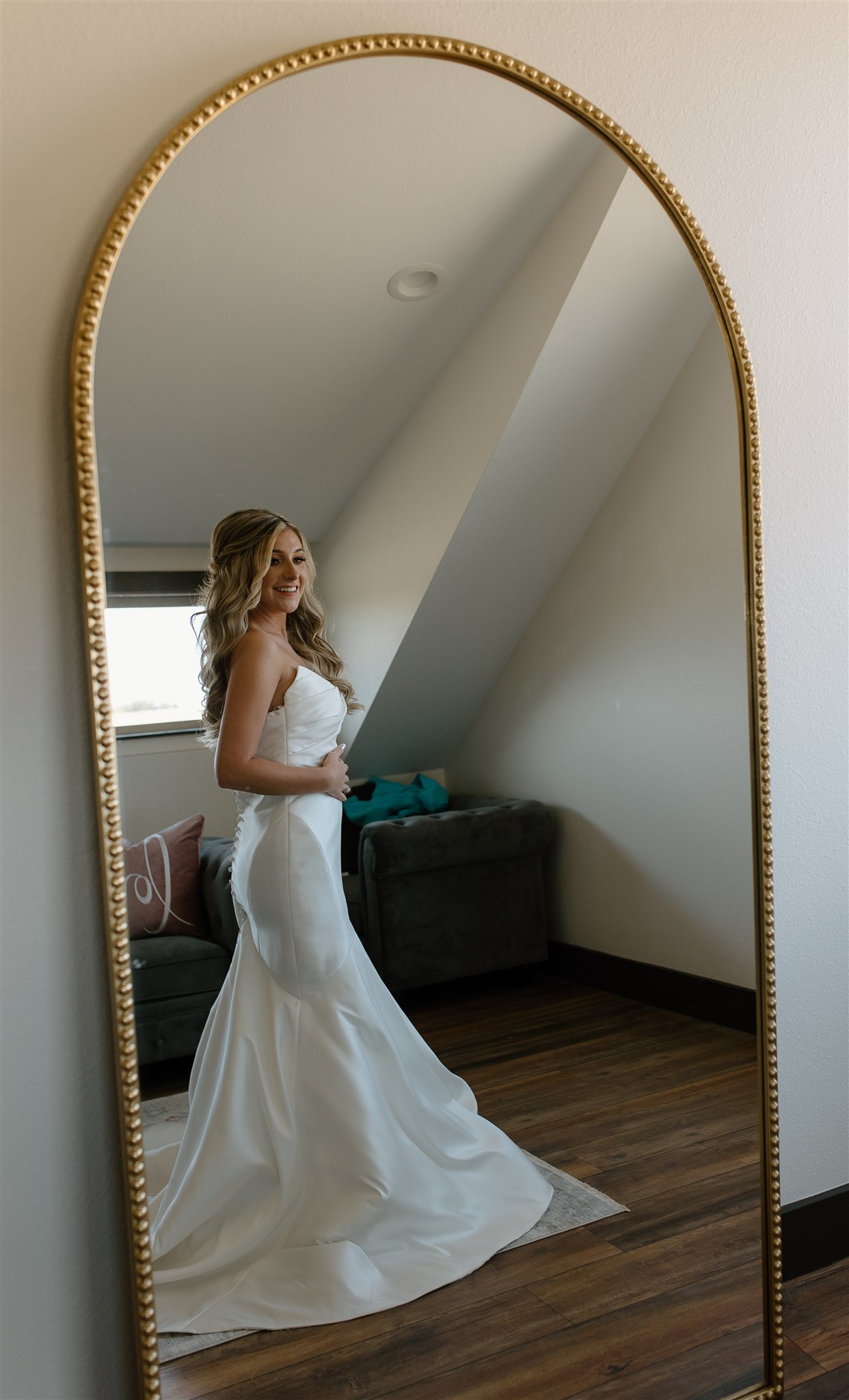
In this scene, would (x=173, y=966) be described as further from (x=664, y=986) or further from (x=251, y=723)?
(x=664, y=986)

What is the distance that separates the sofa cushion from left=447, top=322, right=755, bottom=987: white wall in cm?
55

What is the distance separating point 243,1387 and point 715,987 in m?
0.94

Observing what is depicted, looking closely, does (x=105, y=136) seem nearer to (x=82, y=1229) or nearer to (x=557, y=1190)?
(x=82, y=1229)

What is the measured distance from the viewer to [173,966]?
1.27m

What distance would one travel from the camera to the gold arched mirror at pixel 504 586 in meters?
1.28

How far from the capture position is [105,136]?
1255mm

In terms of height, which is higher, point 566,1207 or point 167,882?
point 167,882

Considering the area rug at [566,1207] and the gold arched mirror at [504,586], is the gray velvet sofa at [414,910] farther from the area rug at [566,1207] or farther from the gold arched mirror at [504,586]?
the area rug at [566,1207]

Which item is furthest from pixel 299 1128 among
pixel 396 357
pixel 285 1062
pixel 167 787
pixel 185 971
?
pixel 396 357

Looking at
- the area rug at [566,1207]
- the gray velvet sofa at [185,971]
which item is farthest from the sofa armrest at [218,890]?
the area rug at [566,1207]

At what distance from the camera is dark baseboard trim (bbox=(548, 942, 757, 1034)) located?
1.68 metres

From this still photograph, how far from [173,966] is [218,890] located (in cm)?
10

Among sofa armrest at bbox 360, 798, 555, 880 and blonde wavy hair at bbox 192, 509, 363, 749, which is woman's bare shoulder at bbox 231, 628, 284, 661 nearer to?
blonde wavy hair at bbox 192, 509, 363, 749

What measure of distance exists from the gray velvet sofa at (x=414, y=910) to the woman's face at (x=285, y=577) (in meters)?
0.31
